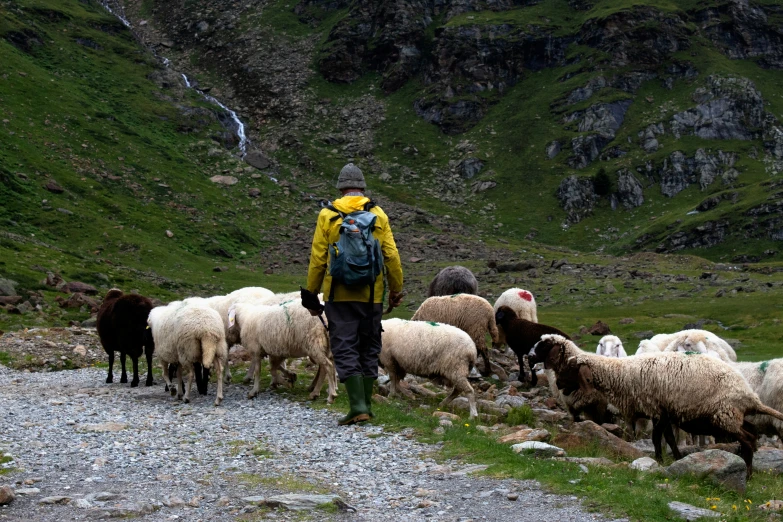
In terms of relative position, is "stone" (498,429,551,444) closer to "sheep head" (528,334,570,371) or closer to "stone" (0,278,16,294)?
"sheep head" (528,334,570,371)

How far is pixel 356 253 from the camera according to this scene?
1052 centimetres

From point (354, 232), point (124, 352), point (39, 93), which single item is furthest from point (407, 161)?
point (354, 232)

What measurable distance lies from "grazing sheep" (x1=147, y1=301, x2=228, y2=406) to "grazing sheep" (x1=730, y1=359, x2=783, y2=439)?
10186mm

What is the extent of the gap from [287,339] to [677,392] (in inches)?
299

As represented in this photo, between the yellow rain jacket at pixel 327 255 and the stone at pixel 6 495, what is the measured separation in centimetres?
486

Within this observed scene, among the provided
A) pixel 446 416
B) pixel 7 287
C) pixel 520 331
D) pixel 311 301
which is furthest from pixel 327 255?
pixel 7 287

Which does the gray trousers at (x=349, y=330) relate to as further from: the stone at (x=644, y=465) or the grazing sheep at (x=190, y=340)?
the stone at (x=644, y=465)

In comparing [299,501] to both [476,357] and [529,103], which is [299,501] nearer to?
[476,357]

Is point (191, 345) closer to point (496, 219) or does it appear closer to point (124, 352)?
point (124, 352)

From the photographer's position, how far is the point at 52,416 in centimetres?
1224

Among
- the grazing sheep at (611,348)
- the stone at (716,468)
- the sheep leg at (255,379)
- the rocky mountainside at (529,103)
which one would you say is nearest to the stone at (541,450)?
the stone at (716,468)

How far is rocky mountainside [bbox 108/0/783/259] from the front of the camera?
3142 inches

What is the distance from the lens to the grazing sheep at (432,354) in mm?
14492

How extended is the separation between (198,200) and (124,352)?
4648 centimetres
